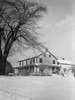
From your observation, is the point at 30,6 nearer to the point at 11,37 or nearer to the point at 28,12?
the point at 28,12

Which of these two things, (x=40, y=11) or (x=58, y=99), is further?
(x=40, y=11)

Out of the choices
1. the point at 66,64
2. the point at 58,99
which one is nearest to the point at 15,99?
the point at 58,99

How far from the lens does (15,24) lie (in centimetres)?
2389

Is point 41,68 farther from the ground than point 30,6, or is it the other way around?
point 30,6

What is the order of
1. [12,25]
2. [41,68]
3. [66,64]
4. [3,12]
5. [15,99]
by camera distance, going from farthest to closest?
1. [66,64]
2. [41,68]
3. [12,25]
4. [3,12]
5. [15,99]

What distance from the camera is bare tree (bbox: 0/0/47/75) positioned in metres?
22.4

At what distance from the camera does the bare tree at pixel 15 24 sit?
22.4 metres

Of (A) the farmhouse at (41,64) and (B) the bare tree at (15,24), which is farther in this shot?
(A) the farmhouse at (41,64)

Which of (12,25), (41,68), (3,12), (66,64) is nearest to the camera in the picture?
(3,12)

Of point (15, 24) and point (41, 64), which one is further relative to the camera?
point (41, 64)

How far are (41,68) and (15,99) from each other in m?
44.6

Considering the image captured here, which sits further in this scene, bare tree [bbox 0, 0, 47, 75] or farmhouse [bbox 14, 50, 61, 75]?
farmhouse [bbox 14, 50, 61, 75]

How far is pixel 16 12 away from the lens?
890 inches

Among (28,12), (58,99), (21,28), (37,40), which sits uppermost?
(28,12)
